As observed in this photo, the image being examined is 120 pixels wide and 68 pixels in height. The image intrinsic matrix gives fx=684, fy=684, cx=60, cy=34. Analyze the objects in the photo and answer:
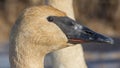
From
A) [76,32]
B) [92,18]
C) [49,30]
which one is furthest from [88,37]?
[92,18]

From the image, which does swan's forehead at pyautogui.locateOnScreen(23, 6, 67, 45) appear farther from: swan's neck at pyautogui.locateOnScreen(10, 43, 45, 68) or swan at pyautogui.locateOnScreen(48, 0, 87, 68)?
swan at pyautogui.locateOnScreen(48, 0, 87, 68)

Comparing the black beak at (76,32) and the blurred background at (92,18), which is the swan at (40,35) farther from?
the blurred background at (92,18)

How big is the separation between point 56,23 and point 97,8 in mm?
10508

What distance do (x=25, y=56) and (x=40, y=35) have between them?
0.16m

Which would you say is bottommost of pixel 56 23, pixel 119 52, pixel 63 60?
pixel 119 52

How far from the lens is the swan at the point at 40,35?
4098mm

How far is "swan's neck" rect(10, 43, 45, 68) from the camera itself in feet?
13.5

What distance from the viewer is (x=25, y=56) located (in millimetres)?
4129

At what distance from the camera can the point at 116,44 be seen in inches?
572

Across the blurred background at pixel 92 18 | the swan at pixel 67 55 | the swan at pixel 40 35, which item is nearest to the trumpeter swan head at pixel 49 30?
the swan at pixel 40 35

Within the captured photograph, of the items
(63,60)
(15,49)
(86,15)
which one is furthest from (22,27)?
(86,15)

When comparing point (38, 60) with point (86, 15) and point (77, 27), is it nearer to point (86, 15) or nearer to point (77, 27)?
point (77, 27)

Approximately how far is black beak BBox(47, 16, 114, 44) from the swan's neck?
21 centimetres

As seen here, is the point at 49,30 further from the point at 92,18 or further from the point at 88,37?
the point at 92,18
